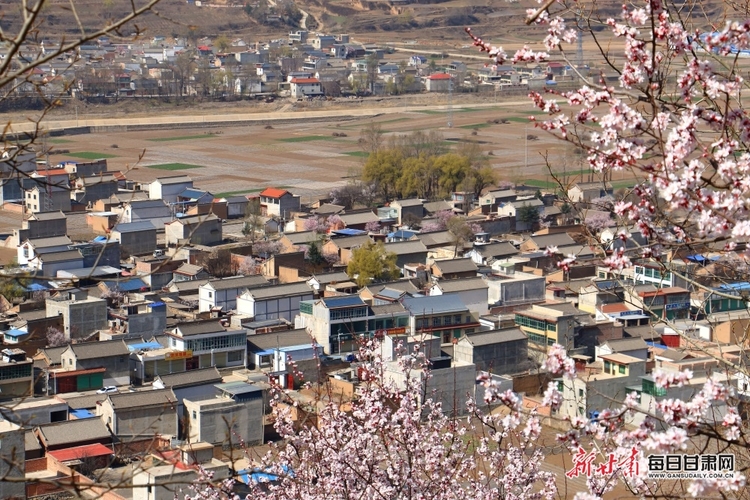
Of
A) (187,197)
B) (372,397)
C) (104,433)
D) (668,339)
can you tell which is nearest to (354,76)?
(187,197)

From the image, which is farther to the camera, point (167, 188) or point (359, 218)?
point (167, 188)

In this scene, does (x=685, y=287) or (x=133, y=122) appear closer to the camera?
(x=685, y=287)

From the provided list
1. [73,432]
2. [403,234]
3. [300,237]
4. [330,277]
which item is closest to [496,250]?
[403,234]

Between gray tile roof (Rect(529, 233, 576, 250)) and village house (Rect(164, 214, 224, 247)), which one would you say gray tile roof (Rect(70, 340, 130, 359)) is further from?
gray tile roof (Rect(529, 233, 576, 250))

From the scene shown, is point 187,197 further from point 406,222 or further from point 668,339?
point 668,339

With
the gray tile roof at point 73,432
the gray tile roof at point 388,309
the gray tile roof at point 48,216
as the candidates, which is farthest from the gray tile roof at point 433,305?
the gray tile roof at point 48,216

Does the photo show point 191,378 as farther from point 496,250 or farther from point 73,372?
point 496,250
